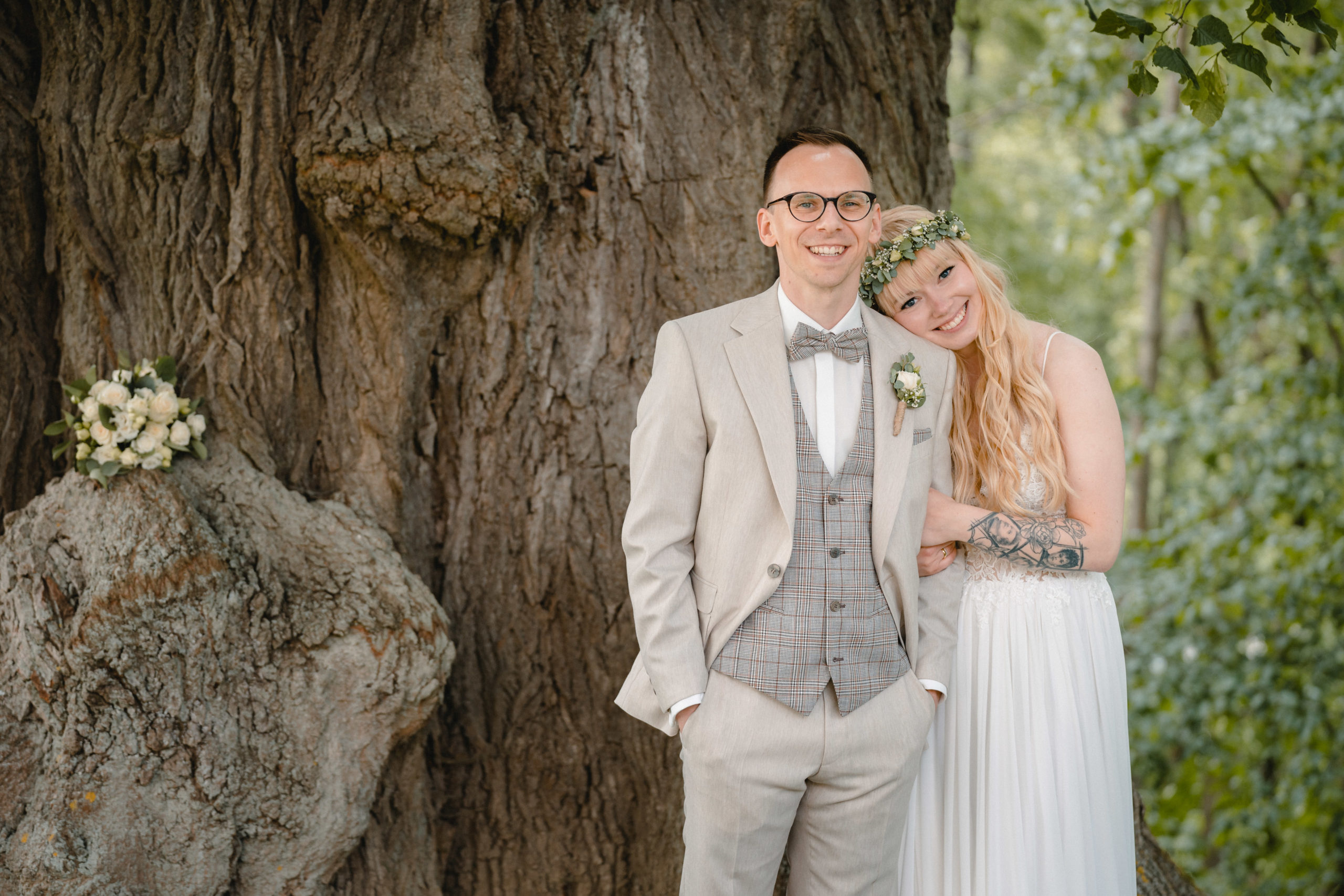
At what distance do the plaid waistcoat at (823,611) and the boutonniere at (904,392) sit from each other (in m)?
0.09

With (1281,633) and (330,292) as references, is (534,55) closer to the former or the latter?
(330,292)

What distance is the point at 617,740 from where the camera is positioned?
3.22 meters

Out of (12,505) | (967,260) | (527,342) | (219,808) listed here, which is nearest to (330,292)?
(527,342)

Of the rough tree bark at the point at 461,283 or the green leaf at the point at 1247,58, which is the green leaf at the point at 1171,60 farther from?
the rough tree bark at the point at 461,283

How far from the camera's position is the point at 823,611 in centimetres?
231

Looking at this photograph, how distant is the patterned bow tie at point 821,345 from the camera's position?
7.94 ft

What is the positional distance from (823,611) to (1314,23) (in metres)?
2.02

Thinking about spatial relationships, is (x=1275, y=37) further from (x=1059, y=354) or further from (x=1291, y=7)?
(x=1059, y=354)

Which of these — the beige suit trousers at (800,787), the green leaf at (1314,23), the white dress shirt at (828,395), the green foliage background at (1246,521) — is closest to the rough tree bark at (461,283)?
the white dress shirt at (828,395)

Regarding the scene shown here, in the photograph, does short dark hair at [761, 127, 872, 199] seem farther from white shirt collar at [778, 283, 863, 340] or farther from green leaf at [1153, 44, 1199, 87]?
green leaf at [1153, 44, 1199, 87]

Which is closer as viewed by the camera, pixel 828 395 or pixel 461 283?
pixel 828 395

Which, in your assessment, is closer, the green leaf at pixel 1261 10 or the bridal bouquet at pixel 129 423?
the green leaf at pixel 1261 10

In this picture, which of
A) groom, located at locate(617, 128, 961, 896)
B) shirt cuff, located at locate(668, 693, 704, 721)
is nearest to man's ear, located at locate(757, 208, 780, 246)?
groom, located at locate(617, 128, 961, 896)

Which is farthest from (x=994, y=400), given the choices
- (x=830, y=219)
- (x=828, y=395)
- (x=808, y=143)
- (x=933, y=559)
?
(x=808, y=143)
